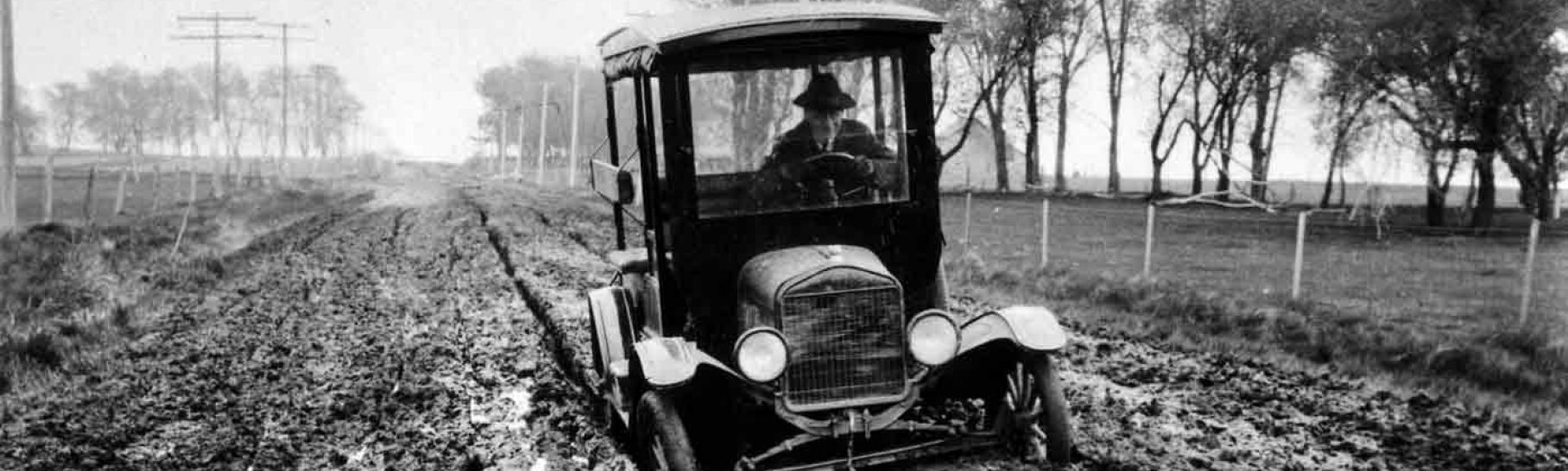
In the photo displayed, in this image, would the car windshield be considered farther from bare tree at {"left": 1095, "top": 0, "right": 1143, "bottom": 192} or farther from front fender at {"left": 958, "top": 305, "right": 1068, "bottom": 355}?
bare tree at {"left": 1095, "top": 0, "right": 1143, "bottom": 192}

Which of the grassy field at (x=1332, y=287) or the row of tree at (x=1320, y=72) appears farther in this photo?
the row of tree at (x=1320, y=72)

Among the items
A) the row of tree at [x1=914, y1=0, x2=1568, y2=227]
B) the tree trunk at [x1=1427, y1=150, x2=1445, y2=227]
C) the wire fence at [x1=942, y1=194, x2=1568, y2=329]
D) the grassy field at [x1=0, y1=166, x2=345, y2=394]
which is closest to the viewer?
the grassy field at [x1=0, y1=166, x2=345, y2=394]

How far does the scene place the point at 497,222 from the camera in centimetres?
2352

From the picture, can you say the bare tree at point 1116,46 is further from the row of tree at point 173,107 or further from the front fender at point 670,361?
the row of tree at point 173,107

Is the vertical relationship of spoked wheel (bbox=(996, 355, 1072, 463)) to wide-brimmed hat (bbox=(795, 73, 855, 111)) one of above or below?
below

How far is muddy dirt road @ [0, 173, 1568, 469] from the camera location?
6.20 metres

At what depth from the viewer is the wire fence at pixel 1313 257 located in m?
11.9

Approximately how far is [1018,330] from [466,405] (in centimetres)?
383

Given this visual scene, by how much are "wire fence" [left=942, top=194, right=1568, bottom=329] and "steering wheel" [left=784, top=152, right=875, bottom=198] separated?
21.4 feet

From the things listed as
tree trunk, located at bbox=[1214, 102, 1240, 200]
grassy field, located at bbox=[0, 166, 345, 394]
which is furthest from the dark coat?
tree trunk, located at bbox=[1214, 102, 1240, 200]

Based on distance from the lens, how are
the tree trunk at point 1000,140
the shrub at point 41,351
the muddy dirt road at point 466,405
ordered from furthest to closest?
the tree trunk at point 1000,140 < the shrub at point 41,351 < the muddy dirt road at point 466,405

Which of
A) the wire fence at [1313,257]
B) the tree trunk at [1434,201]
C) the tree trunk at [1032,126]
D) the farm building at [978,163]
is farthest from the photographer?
the farm building at [978,163]

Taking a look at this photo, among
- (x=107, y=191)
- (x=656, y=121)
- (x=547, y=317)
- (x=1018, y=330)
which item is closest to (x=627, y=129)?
(x=656, y=121)

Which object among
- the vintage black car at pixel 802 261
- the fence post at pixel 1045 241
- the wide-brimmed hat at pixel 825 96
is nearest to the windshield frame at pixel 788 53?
the vintage black car at pixel 802 261
